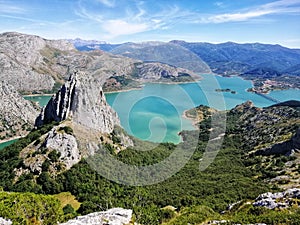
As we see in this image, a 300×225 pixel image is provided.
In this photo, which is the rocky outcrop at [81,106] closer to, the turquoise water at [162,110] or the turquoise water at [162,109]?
the turquoise water at [162,110]

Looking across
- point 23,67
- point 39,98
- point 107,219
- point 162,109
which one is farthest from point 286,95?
point 107,219

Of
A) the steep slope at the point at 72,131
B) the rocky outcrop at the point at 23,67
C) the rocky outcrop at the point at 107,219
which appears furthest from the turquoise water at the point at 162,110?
the rocky outcrop at the point at 107,219

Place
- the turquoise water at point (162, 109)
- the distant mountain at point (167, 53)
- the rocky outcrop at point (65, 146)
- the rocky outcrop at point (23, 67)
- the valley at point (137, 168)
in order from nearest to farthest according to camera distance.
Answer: the valley at point (137, 168), the distant mountain at point (167, 53), the rocky outcrop at point (65, 146), the turquoise water at point (162, 109), the rocky outcrop at point (23, 67)

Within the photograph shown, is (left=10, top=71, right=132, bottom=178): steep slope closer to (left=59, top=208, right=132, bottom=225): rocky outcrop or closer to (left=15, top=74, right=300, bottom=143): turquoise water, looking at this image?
(left=15, top=74, right=300, bottom=143): turquoise water

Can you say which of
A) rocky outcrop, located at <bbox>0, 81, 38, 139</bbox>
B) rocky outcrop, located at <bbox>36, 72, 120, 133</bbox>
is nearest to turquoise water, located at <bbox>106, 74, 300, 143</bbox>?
rocky outcrop, located at <bbox>36, 72, 120, 133</bbox>

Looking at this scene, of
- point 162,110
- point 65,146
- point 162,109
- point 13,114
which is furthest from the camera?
point 162,109

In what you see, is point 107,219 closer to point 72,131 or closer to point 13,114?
point 72,131

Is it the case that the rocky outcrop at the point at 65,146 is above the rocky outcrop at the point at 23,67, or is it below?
below
